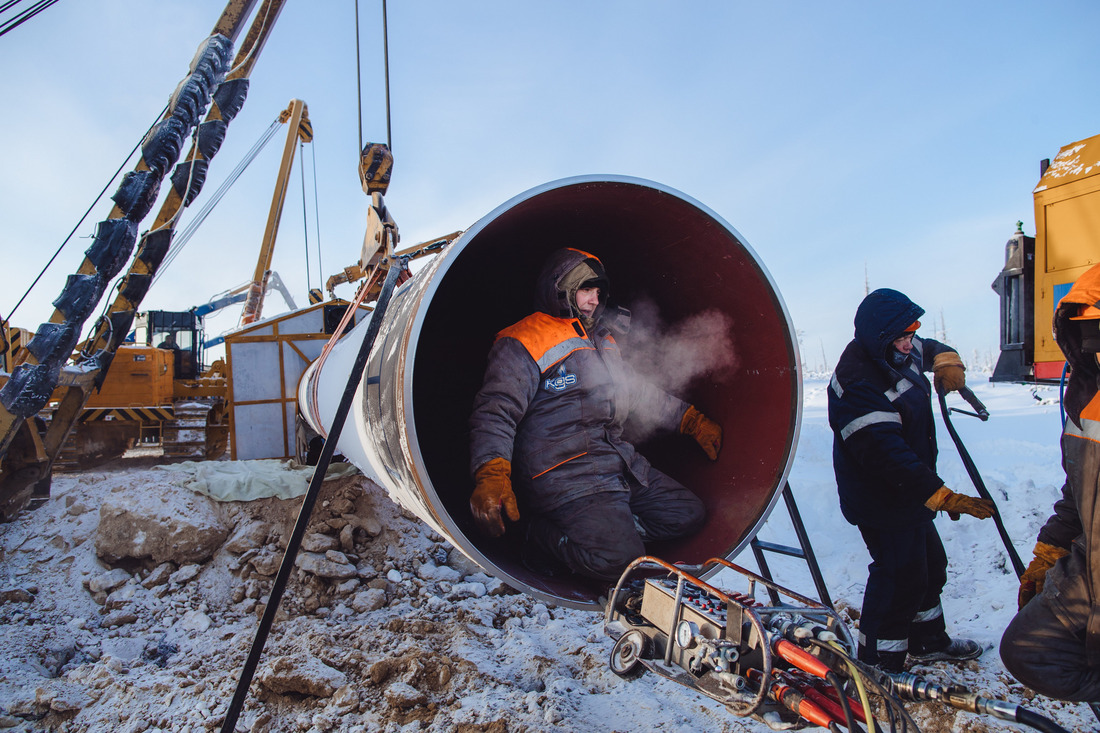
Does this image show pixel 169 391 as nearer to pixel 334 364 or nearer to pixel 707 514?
pixel 334 364

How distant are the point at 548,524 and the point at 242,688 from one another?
1260 millimetres

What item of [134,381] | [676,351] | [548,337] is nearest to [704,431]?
[676,351]

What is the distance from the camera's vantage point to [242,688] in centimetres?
206

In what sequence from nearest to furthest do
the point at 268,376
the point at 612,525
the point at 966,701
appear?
the point at 966,701
the point at 612,525
the point at 268,376

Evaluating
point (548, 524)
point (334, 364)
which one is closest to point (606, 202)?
point (548, 524)

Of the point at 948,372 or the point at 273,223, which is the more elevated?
the point at 273,223

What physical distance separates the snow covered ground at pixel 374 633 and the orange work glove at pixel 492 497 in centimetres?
109

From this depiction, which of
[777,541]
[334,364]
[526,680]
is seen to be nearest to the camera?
[526,680]

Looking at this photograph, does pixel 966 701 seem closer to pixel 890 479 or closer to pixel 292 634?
pixel 890 479

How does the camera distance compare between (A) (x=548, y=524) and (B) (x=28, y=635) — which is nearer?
(A) (x=548, y=524)

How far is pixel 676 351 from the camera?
2.84 meters

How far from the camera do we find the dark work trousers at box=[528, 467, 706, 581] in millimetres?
2045

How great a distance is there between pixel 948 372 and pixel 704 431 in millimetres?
1349

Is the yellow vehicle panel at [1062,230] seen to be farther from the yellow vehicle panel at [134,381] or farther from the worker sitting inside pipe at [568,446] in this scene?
the yellow vehicle panel at [134,381]
